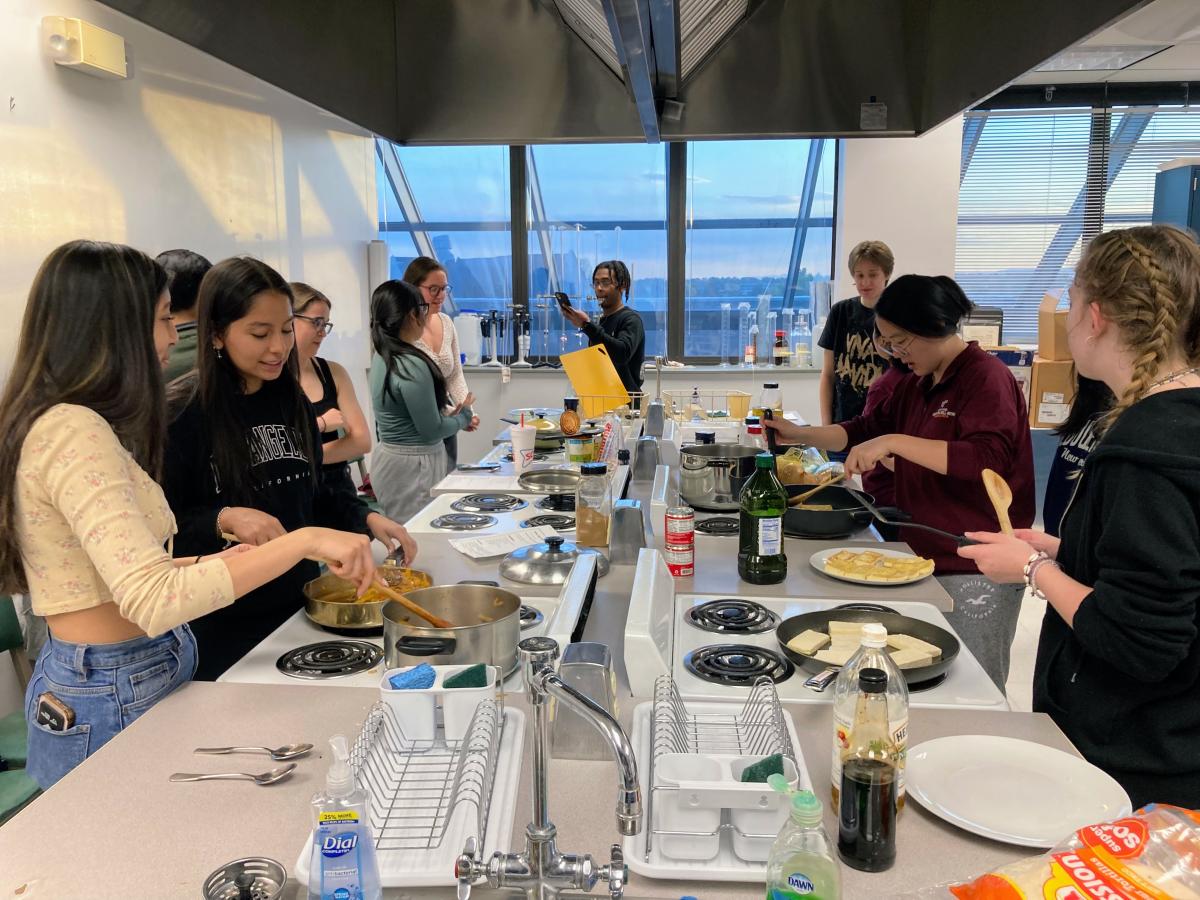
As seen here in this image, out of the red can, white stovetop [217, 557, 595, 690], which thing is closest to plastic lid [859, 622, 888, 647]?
white stovetop [217, 557, 595, 690]

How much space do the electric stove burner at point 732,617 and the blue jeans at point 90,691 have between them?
3.22 feet

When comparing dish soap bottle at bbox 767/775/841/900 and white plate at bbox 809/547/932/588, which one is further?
white plate at bbox 809/547/932/588

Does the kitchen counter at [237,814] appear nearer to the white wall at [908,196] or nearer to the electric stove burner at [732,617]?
the electric stove burner at [732,617]

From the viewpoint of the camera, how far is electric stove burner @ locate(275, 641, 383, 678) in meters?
1.61

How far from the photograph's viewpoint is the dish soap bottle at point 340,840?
3.02ft

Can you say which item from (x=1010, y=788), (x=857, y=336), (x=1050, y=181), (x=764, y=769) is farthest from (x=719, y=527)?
(x=1050, y=181)

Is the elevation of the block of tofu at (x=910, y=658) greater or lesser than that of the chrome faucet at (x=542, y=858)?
lesser

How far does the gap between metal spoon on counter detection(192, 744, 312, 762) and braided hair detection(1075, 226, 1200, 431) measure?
4.50 ft

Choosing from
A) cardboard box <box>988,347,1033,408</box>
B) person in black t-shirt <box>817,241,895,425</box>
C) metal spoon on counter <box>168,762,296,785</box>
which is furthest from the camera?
cardboard box <box>988,347,1033,408</box>

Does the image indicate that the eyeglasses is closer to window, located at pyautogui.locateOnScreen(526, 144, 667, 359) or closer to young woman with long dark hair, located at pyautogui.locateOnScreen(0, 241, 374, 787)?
young woman with long dark hair, located at pyautogui.locateOnScreen(0, 241, 374, 787)

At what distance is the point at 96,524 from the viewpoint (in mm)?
1373

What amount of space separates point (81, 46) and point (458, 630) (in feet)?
8.50

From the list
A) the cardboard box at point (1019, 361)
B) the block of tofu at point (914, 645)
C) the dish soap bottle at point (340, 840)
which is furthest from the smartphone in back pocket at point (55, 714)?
the cardboard box at point (1019, 361)

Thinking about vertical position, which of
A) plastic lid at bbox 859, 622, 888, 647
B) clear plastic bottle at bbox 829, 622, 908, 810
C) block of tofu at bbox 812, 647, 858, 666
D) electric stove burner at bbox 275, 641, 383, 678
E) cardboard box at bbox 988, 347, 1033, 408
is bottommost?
electric stove burner at bbox 275, 641, 383, 678
